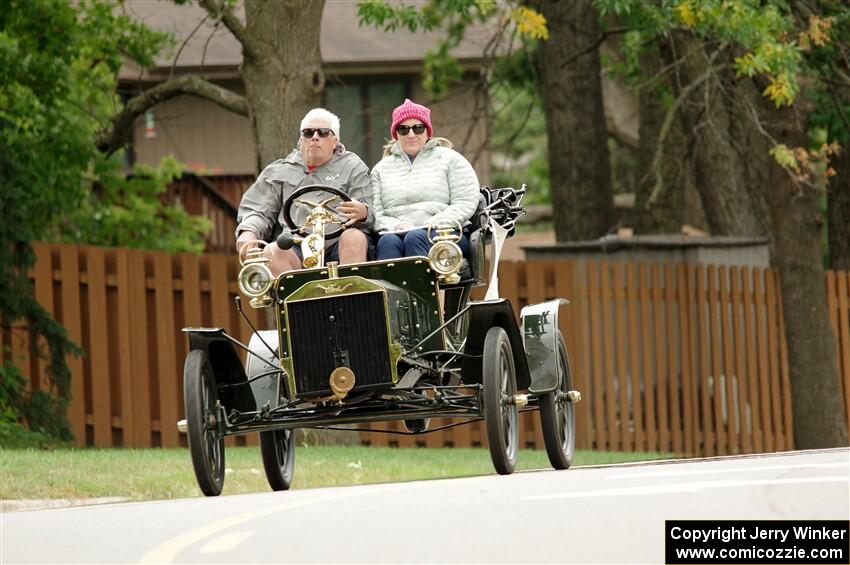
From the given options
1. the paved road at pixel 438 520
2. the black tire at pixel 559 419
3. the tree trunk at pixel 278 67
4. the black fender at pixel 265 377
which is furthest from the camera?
the tree trunk at pixel 278 67

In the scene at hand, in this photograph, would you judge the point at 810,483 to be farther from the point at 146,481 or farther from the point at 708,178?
the point at 708,178

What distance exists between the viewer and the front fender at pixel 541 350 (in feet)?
40.5

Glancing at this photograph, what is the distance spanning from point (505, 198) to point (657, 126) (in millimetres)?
15886

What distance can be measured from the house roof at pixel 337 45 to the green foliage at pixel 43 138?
8.52m

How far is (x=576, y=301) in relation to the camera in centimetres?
2002

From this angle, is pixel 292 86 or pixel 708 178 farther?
pixel 708 178

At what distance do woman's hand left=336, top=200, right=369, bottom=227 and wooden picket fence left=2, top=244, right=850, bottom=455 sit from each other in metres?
7.23

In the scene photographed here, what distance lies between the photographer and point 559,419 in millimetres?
13172

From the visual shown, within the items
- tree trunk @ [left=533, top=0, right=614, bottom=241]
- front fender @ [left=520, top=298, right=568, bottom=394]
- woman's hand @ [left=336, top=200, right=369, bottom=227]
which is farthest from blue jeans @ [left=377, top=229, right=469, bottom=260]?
tree trunk @ [left=533, top=0, right=614, bottom=241]

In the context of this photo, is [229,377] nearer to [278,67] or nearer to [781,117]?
[278,67]

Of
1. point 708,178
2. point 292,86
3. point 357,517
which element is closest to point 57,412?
point 292,86

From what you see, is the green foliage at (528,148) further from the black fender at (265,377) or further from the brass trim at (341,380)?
the brass trim at (341,380)

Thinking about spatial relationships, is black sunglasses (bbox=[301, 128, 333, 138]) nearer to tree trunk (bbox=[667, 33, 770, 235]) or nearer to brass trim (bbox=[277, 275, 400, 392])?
brass trim (bbox=[277, 275, 400, 392])

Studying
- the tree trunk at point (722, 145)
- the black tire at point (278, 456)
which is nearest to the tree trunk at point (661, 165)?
the tree trunk at point (722, 145)
